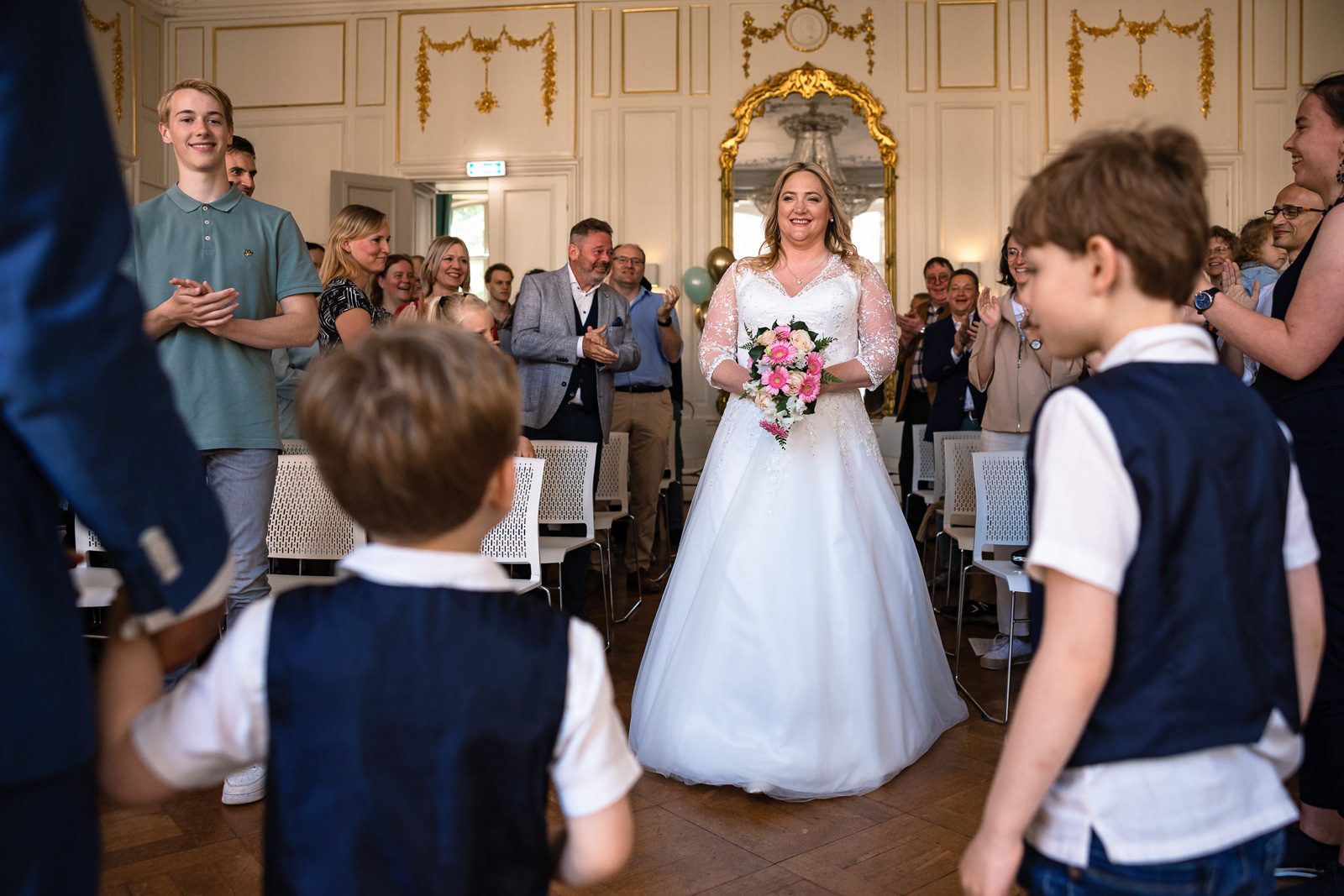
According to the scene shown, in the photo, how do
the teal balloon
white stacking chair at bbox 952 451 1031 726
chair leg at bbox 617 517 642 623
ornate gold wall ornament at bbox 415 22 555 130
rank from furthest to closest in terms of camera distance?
1. ornate gold wall ornament at bbox 415 22 555 130
2. the teal balloon
3. chair leg at bbox 617 517 642 623
4. white stacking chair at bbox 952 451 1031 726

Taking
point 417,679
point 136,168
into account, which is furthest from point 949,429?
point 136,168

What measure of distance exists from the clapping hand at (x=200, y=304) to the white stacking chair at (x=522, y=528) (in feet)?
3.95

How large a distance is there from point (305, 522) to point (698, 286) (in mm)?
5984

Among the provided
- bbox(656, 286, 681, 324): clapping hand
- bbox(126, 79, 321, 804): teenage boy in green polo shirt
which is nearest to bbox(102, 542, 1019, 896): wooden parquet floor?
bbox(126, 79, 321, 804): teenage boy in green polo shirt

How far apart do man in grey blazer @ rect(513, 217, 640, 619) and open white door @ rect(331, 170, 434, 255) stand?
4.44m

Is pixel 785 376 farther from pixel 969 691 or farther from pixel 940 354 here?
pixel 940 354

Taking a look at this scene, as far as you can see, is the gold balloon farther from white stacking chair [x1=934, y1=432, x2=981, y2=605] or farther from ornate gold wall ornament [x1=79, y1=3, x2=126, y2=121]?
ornate gold wall ornament [x1=79, y1=3, x2=126, y2=121]

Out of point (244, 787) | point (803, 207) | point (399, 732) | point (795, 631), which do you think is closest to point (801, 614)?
point (795, 631)

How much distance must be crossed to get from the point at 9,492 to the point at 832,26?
31.1 feet

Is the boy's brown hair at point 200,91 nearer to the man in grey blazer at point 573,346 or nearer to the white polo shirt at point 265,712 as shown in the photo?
the white polo shirt at point 265,712

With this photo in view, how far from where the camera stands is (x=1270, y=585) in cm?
115

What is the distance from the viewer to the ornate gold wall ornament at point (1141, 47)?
9.03 meters

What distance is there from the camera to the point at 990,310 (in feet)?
14.7

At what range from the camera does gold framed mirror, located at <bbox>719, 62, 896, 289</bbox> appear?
929 cm
